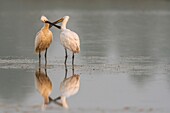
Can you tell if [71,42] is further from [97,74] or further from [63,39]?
[97,74]

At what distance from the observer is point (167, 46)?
2303 cm

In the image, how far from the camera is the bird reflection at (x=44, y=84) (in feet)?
42.4

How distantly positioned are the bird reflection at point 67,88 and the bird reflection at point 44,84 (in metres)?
0.24

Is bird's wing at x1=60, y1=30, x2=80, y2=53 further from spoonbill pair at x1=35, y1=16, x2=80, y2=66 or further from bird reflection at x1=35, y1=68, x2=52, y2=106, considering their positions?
bird reflection at x1=35, y1=68, x2=52, y2=106

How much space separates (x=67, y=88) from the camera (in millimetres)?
13867

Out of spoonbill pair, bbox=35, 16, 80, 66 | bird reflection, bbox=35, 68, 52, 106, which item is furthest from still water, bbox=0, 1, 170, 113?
spoonbill pair, bbox=35, 16, 80, 66

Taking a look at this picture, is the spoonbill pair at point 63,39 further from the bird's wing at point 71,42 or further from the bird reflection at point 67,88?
the bird reflection at point 67,88

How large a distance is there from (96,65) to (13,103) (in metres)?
5.86

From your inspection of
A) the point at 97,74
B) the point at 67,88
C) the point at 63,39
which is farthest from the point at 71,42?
the point at 67,88

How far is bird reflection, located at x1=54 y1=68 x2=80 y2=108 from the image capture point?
1234cm

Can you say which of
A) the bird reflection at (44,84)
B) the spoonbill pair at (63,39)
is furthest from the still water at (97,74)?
the spoonbill pair at (63,39)

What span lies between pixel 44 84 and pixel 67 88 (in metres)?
0.81

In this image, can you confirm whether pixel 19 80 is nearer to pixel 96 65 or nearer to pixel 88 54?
pixel 96 65

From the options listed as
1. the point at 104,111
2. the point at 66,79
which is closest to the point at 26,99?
the point at 104,111
